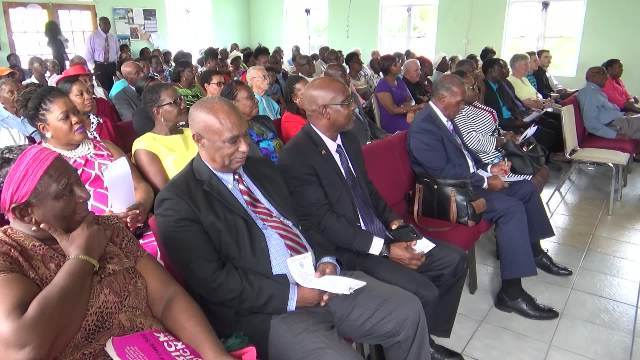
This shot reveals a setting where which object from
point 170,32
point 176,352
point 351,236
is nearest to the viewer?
point 176,352

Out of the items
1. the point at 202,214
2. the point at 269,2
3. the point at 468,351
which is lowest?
the point at 468,351

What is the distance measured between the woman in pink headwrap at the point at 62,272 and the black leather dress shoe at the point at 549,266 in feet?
7.93

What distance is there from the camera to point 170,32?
11.3 meters

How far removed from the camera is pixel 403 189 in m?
2.86

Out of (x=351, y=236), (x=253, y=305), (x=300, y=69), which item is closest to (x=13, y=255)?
(x=253, y=305)

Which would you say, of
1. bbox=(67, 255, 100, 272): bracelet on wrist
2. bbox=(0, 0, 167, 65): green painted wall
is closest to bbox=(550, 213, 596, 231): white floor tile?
bbox=(67, 255, 100, 272): bracelet on wrist

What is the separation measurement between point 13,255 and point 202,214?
58cm

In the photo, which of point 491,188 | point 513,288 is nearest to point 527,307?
point 513,288

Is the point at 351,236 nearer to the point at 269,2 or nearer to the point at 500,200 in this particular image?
the point at 500,200

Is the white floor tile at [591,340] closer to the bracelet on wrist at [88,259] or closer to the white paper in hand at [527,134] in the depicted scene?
the white paper in hand at [527,134]

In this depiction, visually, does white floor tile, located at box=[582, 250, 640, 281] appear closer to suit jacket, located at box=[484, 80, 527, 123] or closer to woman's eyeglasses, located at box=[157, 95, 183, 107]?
suit jacket, located at box=[484, 80, 527, 123]

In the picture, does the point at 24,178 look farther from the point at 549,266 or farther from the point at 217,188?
the point at 549,266

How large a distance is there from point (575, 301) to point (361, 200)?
4.80 ft

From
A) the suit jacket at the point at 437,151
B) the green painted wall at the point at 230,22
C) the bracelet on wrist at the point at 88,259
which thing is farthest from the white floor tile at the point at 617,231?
the green painted wall at the point at 230,22
